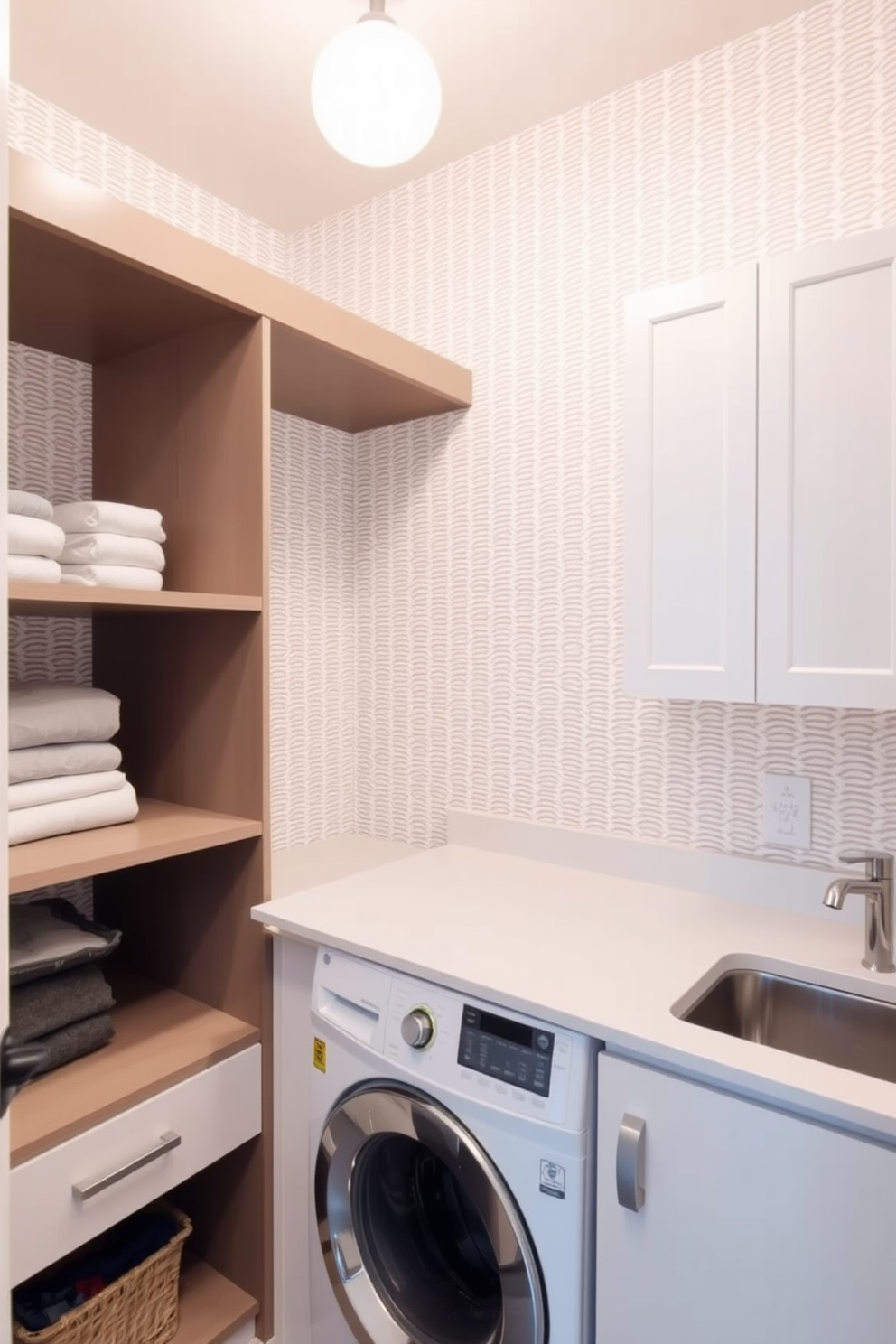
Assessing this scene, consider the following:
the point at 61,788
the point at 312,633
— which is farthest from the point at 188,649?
the point at 312,633

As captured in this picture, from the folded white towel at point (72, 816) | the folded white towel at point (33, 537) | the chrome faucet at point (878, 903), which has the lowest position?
the chrome faucet at point (878, 903)

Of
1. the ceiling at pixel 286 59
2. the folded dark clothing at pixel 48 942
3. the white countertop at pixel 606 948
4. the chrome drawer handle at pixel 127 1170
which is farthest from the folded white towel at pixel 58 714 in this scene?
the ceiling at pixel 286 59

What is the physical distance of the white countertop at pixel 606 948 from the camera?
0.95 m

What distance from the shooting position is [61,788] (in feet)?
4.42

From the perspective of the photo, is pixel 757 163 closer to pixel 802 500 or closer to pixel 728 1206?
pixel 802 500

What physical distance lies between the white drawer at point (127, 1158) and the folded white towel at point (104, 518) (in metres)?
0.98

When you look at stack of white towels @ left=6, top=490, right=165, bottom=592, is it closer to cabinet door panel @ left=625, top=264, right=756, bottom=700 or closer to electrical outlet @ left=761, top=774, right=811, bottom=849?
cabinet door panel @ left=625, top=264, right=756, bottom=700

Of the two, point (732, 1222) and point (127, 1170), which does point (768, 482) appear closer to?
point (732, 1222)

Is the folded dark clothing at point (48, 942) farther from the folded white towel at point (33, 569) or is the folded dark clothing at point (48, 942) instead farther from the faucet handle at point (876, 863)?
the faucet handle at point (876, 863)

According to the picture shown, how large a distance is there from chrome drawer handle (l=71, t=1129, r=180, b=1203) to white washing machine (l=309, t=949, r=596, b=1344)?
0.80ft

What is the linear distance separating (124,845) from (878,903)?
1226 millimetres

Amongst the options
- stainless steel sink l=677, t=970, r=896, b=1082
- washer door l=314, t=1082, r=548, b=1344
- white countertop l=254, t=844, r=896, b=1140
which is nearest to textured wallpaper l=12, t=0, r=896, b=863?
white countertop l=254, t=844, r=896, b=1140

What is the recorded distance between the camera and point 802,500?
1210 millimetres

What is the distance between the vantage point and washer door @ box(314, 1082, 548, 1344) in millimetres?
1276
